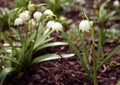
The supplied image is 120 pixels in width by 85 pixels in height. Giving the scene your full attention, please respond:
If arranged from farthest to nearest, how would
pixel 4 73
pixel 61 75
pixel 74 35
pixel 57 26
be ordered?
1. pixel 74 35
2. pixel 61 75
3. pixel 4 73
4. pixel 57 26

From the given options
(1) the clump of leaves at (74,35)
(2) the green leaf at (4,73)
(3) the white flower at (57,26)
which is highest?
(1) the clump of leaves at (74,35)

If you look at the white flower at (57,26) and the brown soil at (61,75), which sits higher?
the white flower at (57,26)

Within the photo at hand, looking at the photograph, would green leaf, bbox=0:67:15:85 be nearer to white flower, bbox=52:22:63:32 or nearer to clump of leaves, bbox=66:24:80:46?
white flower, bbox=52:22:63:32

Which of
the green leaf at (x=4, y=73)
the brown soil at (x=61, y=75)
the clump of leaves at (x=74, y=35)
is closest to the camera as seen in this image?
the green leaf at (x=4, y=73)

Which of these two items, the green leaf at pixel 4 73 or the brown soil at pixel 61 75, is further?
the brown soil at pixel 61 75

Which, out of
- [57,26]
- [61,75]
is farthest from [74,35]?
[57,26]

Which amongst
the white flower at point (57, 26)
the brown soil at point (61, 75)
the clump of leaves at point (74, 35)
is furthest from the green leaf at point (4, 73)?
the clump of leaves at point (74, 35)

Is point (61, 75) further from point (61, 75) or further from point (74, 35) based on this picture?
point (74, 35)

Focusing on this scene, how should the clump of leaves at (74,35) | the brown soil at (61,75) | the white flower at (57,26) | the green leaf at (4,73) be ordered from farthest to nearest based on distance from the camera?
the clump of leaves at (74,35), the brown soil at (61,75), the green leaf at (4,73), the white flower at (57,26)

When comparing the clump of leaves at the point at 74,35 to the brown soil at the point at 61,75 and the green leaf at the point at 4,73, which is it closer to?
the brown soil at the point at 61,75

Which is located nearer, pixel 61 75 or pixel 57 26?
pixel 57 26

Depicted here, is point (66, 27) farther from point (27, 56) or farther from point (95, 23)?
point (27, 56)
